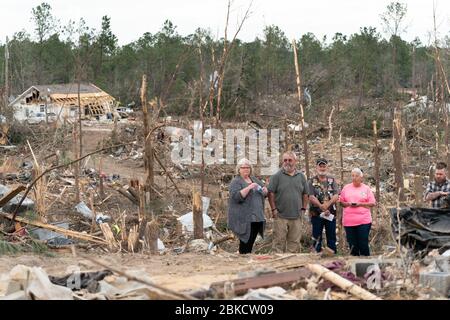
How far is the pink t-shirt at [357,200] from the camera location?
8.33 m

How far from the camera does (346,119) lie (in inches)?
1174

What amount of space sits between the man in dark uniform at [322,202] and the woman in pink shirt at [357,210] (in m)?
0.16

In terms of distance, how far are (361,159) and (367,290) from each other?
16562 millimetres

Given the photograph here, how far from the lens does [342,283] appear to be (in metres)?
5.71

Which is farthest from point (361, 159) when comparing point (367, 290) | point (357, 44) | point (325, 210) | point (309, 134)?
point (357, 44)

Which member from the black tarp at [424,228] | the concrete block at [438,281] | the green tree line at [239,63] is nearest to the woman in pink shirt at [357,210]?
the black tarp at [424,228]

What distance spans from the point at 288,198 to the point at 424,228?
1.61 metres

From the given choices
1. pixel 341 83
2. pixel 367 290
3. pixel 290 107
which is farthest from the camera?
pixel 341 83

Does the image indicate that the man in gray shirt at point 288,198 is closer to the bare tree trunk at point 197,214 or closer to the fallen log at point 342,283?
the bare tree trunk at point 197,214

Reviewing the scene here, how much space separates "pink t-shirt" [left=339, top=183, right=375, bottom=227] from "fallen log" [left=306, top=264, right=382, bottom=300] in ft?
8.02

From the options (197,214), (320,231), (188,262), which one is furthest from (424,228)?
(197,214)

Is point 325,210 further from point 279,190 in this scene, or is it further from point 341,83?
point 341,83

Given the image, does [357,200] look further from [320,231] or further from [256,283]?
[256,283]

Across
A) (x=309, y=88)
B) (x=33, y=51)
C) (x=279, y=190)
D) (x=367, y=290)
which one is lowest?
(x=367, y=290)
